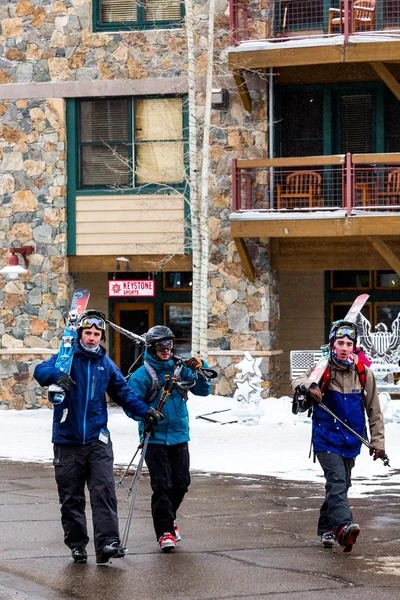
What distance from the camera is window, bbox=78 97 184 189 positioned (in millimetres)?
23984

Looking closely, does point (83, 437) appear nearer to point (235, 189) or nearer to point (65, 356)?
point (65, 356)

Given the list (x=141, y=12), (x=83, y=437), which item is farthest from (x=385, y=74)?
(x=83, y=437)

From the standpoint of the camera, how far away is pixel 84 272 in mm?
25781

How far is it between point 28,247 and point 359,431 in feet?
51.3

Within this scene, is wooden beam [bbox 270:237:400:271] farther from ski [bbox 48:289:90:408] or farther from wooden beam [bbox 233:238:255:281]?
ski [bbox 48:289:90:408]

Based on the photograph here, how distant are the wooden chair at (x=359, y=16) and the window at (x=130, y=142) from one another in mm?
3291

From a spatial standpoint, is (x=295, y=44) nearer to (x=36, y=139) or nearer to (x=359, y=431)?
(x=36, y=139)

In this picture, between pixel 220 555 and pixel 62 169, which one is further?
pixel 62 169

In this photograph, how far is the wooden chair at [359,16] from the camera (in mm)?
21922

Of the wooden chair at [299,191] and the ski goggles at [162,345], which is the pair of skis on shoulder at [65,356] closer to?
the ski goggles at [162,345]

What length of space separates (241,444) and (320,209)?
5594 millimetres

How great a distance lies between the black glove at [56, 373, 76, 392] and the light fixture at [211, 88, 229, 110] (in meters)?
15.0

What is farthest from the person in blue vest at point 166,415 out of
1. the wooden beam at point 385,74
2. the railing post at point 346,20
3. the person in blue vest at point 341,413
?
the wooden beam at point 385,74

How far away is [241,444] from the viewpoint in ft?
59.2
